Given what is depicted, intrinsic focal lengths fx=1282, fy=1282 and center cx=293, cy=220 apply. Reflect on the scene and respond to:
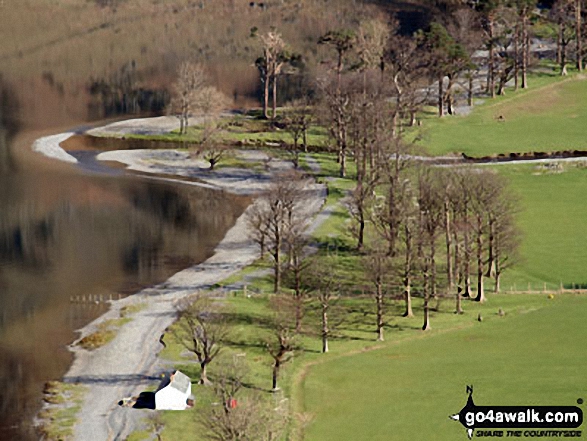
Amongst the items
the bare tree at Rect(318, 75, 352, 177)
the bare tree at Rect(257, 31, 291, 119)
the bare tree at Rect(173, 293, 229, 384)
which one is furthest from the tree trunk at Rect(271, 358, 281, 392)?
the bare tree at Rect(257, 31, 291, 119)

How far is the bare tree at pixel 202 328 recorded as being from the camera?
79688 millimetres

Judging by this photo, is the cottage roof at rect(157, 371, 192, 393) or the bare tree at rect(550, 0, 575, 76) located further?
the bare tree at rect(550, 0, 575, 76)

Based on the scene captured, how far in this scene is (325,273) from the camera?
10031cm

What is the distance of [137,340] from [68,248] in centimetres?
2670

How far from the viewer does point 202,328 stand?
271 feet

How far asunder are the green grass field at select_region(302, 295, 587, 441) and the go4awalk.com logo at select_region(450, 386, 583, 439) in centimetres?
85

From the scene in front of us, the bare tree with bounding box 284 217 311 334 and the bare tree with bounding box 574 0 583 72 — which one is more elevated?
the bare tree with bounding box 574 0 583 72

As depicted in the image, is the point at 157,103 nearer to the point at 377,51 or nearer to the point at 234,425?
the point at 377,51

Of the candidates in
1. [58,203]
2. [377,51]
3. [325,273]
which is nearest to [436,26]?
[377,51]

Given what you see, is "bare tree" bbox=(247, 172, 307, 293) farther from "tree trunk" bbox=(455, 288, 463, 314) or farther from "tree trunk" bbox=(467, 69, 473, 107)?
"tree trunk" bbox=(467, 69, 473, 107)

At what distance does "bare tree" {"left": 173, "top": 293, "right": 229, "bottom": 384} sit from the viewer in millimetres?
79688

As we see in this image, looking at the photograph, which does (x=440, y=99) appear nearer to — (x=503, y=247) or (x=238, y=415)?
(x=503, y=247)

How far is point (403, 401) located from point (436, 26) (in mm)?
96911

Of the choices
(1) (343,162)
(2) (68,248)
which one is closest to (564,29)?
(1) (343,162)
